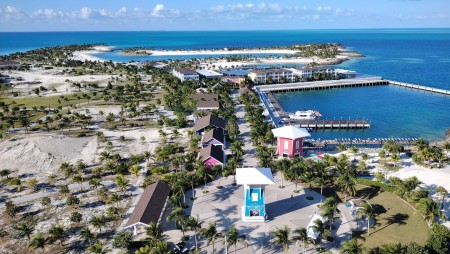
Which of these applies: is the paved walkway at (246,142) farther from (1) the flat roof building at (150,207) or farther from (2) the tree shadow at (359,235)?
(2) the tree shadow at (359,235)

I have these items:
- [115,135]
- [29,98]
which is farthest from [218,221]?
[29,98]

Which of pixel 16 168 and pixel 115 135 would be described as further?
pixel 115 135

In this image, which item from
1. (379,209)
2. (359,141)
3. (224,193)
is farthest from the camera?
(359,141)

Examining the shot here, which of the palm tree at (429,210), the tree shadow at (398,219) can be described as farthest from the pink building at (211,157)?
the palm tree at (429,210)

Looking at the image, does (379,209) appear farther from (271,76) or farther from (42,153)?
(271,76)

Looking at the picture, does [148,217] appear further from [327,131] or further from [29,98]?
[29,98]

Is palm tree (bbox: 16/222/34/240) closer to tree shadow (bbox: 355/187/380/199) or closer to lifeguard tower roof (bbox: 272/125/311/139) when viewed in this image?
lifeguard tower roof (bbox: 272/125/311/139)

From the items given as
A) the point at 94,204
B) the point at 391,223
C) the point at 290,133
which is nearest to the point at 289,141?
the point at 290,133

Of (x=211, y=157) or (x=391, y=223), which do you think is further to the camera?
(x=211, y=157)
